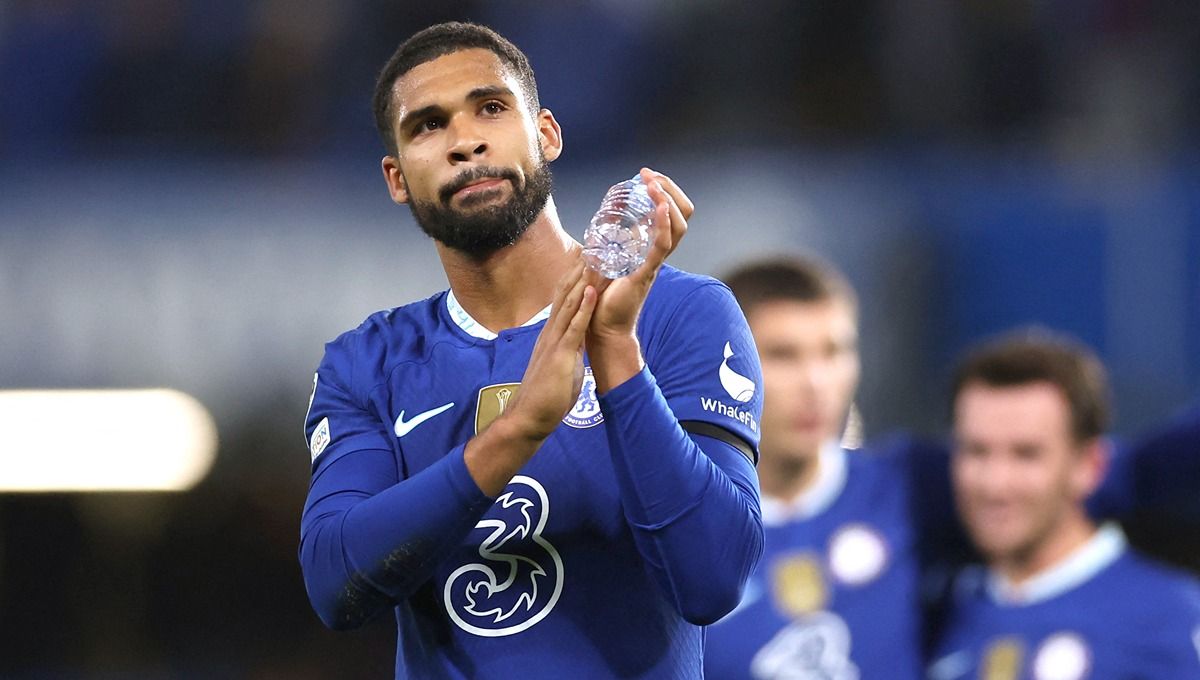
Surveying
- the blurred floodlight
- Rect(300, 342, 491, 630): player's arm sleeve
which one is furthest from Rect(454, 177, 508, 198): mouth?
the blurred floodlight

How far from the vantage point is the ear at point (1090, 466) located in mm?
4840

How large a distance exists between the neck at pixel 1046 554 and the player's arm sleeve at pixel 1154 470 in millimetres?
95

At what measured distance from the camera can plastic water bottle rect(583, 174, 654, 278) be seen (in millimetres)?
2281

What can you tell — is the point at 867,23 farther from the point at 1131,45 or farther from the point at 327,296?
the point at 327,296

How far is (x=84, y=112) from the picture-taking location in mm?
8891

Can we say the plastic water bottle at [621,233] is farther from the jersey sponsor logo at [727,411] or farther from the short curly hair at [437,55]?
the short curly hair at [437,55]

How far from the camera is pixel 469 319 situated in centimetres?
276

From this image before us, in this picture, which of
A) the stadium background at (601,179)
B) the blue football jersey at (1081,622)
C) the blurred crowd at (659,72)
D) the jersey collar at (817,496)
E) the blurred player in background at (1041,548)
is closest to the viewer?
the blue football jersey at (1081,622)

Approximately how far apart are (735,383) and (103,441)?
5293mm

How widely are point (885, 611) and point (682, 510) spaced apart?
251cm

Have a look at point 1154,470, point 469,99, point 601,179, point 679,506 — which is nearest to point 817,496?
point 1154,470

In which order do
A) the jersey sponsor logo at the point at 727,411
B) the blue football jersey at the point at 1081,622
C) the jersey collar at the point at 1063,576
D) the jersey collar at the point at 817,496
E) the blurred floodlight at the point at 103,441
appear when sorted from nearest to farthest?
the jersey sponsor logo at the point at 727,411 → the blue football jersey at the point at 1081,622 → the jersey collar at the point at 1063,576 → the jersey collar at the point at 817,496 → the blurred floodlight at the point at 103,441

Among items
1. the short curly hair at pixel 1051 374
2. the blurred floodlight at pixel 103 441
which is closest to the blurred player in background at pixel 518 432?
the short curly hair at pixel 1051 374

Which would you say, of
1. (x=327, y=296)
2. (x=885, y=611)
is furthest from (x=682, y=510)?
(x=327, y=296)
